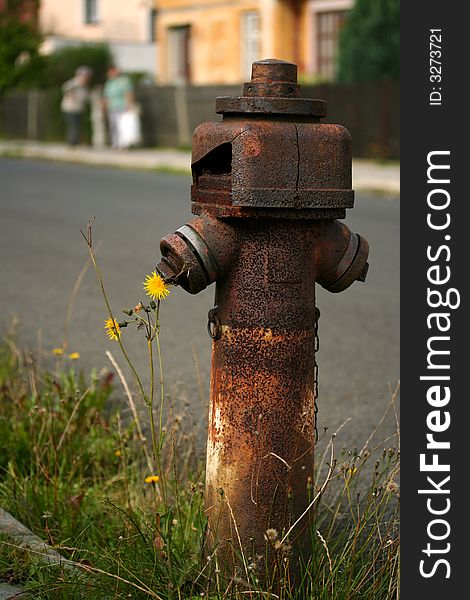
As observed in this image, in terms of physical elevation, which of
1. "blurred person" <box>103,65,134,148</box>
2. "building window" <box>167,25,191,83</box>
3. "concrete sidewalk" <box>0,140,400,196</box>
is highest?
"building window" <box>167,25,191,83</box>

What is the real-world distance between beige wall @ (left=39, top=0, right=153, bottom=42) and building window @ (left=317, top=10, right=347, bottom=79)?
13.0m

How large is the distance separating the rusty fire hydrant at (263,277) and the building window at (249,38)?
27.6 metres

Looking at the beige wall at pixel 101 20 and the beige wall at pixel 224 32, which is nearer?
the beige wall at pixel 224 32

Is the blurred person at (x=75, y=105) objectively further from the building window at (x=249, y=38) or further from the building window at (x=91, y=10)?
the building window at (x=91, y=10)

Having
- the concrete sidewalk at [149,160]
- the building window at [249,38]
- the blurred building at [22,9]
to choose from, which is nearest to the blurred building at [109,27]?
the blurred building at [22,9]

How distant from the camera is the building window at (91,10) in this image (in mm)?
42938

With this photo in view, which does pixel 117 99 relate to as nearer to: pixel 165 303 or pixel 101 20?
pixel 101 20

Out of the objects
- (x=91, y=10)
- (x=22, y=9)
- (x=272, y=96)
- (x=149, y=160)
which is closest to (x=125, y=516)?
(x=272, y=96)

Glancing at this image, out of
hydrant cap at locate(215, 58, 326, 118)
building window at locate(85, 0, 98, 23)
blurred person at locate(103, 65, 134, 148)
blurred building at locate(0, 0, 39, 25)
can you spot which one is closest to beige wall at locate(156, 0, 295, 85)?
blurred person at locate(103, 65, 134, 148)

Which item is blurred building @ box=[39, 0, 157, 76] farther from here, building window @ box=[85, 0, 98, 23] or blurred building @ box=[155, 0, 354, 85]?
blurred building @ box=[155, 0, 354, 85]

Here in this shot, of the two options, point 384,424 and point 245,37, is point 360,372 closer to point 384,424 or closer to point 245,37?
point 384,424

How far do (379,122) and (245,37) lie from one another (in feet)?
34.2

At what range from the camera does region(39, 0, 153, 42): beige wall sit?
134 feet

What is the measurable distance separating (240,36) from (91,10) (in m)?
14.6
